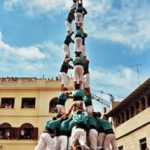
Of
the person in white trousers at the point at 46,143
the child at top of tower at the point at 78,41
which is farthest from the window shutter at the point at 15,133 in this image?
the person in white trousers at the point at 46,143

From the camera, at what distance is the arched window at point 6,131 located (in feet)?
108

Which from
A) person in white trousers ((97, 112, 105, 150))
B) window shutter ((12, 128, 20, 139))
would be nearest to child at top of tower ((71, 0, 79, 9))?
person in white trousers ((97, 112, 105, 150))

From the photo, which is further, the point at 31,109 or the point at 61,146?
the point at 31,109

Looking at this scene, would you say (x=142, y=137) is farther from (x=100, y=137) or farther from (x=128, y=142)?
(x=100, y=137)

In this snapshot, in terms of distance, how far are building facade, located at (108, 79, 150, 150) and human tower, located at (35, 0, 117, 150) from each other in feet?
30.0

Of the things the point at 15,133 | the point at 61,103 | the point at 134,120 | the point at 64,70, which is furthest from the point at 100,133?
the point at 15,133

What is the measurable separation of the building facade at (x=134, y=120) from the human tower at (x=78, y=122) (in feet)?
30.0

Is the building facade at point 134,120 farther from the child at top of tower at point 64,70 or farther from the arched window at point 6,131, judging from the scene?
the arched window at point 6,131

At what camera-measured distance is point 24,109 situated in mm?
33719

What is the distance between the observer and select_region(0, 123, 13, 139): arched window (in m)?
32.9

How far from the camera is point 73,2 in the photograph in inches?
603

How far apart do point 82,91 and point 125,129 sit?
1599 centimetres

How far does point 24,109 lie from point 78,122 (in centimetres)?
2287

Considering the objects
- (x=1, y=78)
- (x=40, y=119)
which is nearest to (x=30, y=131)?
(x=40, y=119)
